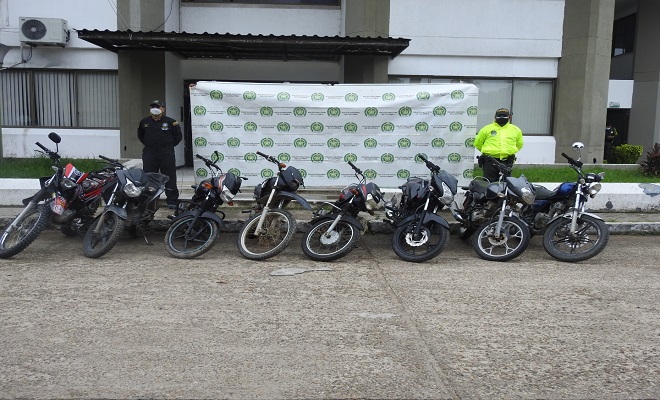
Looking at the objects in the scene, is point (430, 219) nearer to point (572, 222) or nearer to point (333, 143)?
point (572, 222)

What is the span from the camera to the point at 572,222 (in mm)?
7336

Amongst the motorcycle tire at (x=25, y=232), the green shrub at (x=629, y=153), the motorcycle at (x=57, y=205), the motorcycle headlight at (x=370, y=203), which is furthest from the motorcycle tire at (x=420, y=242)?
the green shrub at (x=629, y=153)

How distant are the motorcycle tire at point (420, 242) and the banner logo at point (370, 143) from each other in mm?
2475

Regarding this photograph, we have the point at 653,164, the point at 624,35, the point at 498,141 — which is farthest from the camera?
the point at 624,35

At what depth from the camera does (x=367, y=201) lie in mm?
7453

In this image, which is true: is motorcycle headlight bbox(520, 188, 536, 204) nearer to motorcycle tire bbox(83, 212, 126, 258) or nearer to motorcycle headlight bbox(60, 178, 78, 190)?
motorcycle tire bbox(83, 212, 126, 258)

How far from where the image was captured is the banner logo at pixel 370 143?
9.78 meters

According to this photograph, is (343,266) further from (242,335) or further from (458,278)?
(242,335)

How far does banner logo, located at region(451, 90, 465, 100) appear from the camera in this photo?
9.54m

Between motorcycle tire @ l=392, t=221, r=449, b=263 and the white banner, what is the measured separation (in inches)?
95.1

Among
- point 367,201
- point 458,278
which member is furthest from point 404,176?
point 458,278

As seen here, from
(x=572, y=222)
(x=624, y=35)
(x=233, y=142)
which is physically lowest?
(x=572, y=222)

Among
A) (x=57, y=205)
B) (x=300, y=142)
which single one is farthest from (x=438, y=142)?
(x=57, y=205)

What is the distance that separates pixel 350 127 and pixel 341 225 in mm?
2695
